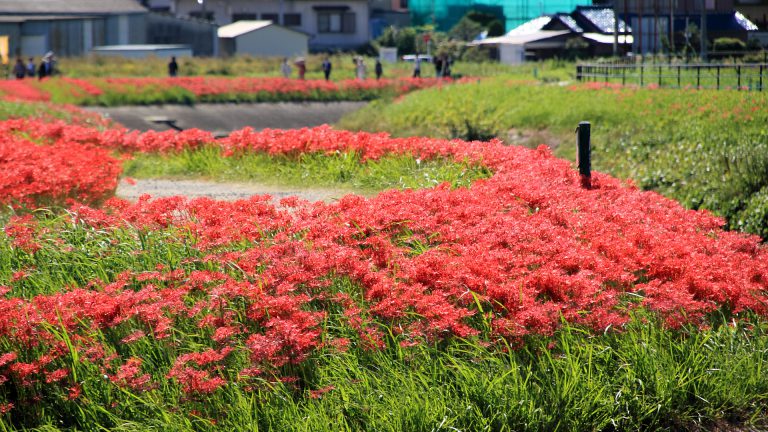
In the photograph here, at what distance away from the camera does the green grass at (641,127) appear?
1480cm

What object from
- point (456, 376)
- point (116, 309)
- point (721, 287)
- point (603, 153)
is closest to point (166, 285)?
point (116, 309)

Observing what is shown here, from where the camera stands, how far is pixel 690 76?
1170 inches

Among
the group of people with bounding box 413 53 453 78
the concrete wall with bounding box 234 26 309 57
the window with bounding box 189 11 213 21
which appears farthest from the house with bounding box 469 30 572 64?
the window with bounding box 189 11 213 21

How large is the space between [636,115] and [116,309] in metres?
18.3

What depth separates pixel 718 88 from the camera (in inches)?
990

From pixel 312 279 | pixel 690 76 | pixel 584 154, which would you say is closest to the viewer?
pixel 312 279

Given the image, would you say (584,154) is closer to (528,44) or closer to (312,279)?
(312,279)

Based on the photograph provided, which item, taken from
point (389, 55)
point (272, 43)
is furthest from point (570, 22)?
point (272, 43)

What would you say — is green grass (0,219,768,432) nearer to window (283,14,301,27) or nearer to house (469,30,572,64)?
house (469,30,572,64)

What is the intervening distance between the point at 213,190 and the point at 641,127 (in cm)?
1188

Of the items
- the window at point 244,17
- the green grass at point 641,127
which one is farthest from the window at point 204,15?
the green grass at point 641,127

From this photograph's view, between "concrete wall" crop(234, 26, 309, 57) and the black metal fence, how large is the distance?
102 ft

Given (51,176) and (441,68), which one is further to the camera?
(441,68)

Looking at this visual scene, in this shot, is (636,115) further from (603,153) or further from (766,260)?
(766,260)
